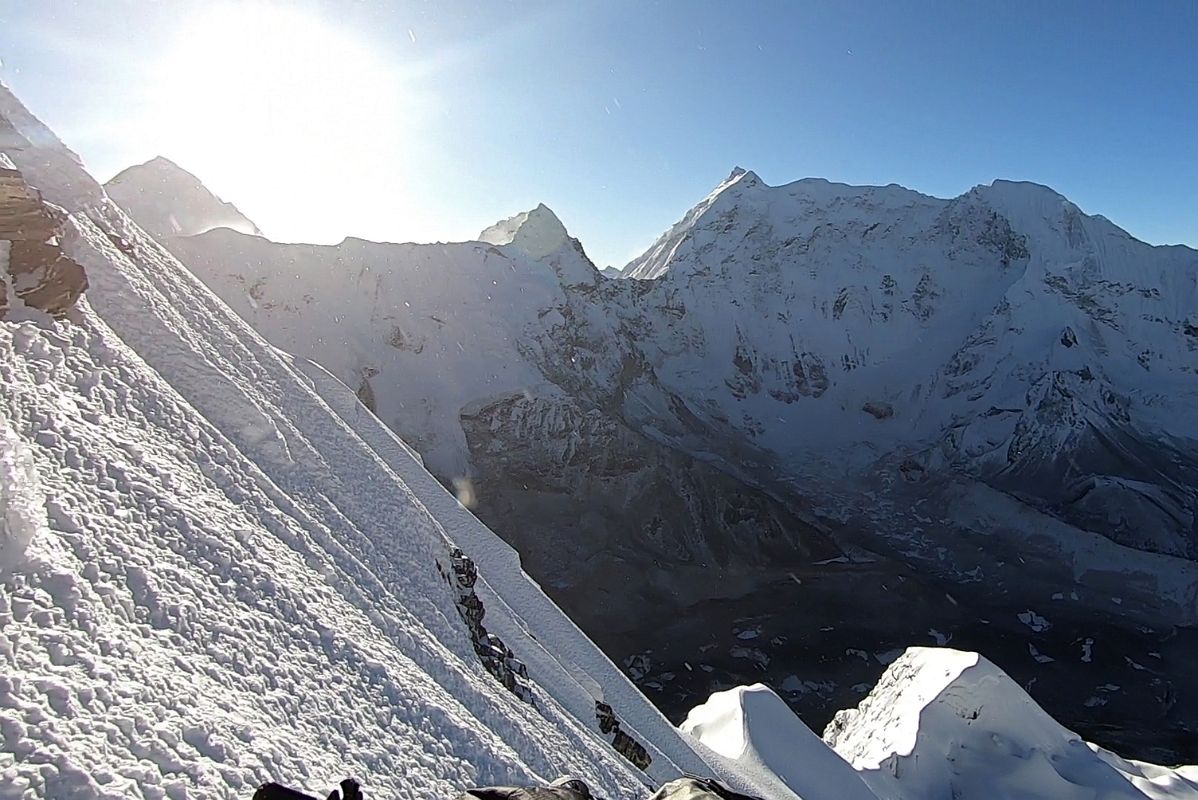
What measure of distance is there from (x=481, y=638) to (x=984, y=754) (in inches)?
931

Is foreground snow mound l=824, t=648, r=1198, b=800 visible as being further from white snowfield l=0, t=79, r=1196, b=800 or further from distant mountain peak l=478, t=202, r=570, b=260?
distant mountain peak l=478, t=202, r=570, b=260

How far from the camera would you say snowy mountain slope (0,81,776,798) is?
19.1 ft

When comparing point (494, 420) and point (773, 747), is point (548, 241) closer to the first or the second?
point (494, 420)

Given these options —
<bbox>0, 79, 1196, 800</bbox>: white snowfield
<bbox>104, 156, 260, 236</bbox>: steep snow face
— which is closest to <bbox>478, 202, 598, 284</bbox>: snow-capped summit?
<bbox>104, 156, 260, 236</bbox>: steep snow face

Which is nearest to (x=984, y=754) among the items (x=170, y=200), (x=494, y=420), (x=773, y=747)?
(x=773, y=747)

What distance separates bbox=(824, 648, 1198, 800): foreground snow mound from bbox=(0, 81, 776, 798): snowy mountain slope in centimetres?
1479

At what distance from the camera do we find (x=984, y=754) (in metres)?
28.3

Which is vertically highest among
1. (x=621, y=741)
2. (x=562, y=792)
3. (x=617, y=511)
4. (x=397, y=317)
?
(x=397, y=317)

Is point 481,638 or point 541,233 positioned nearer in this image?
point 481,638

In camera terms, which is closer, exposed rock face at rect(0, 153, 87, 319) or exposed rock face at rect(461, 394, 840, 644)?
exposed rock face at rect(0, 153, 87, 319)

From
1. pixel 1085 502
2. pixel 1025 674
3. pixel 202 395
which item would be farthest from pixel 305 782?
pixel 1085 502

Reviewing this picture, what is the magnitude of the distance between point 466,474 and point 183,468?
361 ft

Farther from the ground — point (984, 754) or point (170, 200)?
point (170, 200)

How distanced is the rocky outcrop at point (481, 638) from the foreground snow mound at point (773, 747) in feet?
37.5
